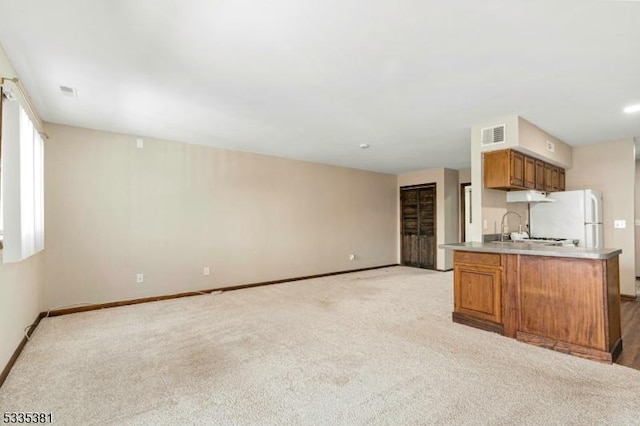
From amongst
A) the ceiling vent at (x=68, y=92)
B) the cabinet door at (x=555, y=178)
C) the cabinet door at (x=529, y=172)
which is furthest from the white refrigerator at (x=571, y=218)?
the ceiling vent at (x=68, y=92)

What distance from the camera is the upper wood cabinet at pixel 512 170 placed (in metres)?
3.70

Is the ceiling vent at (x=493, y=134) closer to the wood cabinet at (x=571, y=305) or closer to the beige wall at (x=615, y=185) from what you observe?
the wood cabinet at (x=571, y=305)

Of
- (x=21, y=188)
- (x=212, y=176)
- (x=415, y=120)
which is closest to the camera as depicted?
(x=21, y=188)

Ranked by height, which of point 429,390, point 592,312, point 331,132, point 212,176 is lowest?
point 429,390

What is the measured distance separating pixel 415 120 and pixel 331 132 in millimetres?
1136

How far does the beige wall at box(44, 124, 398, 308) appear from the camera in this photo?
153 inches

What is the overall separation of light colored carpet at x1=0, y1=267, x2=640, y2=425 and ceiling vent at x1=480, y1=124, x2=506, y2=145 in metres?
2.20

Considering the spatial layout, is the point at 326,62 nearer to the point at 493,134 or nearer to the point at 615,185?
the point at 493,134

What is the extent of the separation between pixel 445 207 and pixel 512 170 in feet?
11.2

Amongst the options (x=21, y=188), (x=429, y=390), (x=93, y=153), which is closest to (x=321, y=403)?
(x=429, y=390)

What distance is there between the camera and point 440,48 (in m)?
2.20

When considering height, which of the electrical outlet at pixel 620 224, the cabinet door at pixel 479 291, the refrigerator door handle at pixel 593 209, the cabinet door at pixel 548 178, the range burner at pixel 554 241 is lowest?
the cabinet door at pixel 479 291

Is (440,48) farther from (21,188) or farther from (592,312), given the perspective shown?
(21,188)

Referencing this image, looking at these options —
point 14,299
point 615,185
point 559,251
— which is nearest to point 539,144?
point 615,185
